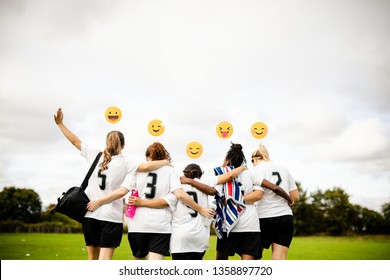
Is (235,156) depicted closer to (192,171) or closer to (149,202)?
(192,171)

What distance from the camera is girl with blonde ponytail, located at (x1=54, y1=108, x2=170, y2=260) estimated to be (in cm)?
452

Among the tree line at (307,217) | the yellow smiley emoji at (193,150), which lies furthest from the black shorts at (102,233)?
the tree line at (307,217)

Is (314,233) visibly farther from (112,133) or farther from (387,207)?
(112,133)

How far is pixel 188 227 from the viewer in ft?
14.2

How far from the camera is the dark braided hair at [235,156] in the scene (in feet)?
15.8

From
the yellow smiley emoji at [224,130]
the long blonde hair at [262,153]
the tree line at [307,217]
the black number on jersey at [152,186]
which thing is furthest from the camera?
the tree line at [307,217]

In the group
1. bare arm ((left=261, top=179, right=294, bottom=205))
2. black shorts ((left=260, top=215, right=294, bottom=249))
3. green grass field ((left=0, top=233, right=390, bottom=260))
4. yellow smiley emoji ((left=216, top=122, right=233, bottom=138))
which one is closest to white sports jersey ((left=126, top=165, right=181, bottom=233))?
bare arm ((left=261, top=179, right=294, bottom=205))

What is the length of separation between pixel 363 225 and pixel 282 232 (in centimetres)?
3901

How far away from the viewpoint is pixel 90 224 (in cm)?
457

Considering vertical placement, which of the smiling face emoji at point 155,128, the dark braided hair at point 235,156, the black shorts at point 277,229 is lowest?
the black shorts at point 277,229

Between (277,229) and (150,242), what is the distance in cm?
172

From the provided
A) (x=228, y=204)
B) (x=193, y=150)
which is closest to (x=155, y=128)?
(x=193, y=150)

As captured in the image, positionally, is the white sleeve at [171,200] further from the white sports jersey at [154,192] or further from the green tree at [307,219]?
the green tree at [307,219]

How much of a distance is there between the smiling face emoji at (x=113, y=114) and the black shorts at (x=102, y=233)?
6.68 feet
